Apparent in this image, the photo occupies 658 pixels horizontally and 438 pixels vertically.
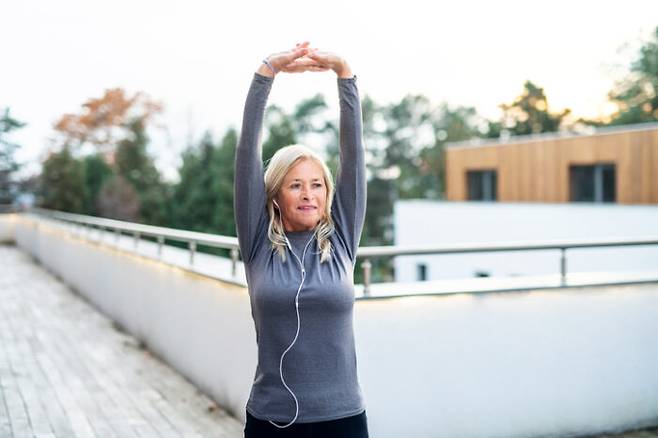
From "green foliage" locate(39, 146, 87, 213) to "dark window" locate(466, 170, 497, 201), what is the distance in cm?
1763

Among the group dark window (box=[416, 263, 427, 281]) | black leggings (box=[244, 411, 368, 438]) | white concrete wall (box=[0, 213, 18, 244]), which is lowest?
dark window (box=[416, 263, 427, 281])

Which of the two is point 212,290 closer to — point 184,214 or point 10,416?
point 10,416

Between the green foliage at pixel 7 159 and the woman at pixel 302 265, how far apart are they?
33.7 meters

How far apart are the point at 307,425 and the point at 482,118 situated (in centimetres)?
3821

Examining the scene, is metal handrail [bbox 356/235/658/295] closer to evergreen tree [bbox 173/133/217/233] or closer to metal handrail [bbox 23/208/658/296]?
metal handrail [bbox 23/208/658/296]

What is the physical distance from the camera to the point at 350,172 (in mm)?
1814

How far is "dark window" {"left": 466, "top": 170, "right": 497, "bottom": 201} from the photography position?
2105cm

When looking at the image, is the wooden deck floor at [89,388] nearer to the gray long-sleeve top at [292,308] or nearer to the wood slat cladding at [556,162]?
the gray long-sleeve top at [292,308]

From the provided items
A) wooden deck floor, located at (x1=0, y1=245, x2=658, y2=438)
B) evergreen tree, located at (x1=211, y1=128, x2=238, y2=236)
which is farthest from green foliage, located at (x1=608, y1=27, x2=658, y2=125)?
wooden deck floor, located at (x1=0, y1=245, x2=658, y2=438)

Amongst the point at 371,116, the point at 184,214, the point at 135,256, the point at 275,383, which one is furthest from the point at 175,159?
the point at 275,383

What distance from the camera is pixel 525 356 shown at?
391cm

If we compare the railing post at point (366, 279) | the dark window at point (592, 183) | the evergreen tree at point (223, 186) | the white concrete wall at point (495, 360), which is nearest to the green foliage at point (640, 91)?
the dark window at point (592, 183)

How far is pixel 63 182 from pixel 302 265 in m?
32.5

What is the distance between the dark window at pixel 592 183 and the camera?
16.9m
